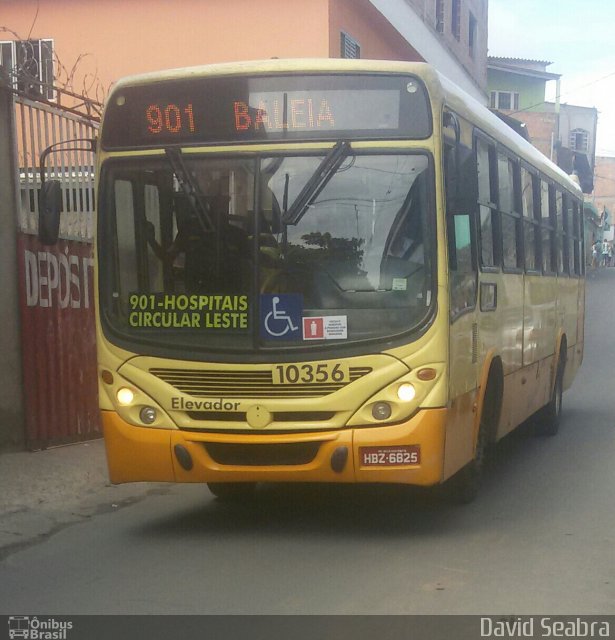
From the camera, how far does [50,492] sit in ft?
30.1

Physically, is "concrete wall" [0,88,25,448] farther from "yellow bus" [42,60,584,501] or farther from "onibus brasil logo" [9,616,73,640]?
"onibus brasil logo" [9,616,73,640]

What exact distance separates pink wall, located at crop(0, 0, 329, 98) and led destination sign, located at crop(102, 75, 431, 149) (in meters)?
10.5

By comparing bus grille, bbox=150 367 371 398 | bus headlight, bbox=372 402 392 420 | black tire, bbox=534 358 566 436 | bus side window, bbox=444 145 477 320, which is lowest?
black tire, bbox=534 358 566 436

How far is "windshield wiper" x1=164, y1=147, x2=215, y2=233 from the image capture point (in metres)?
7.34

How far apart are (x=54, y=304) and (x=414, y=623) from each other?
669cm

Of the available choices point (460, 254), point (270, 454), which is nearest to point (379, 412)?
point (270, 454)

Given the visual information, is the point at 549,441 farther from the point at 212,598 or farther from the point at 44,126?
the point at 212,598

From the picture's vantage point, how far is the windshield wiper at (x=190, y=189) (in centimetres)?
734

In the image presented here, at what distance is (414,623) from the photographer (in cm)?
529

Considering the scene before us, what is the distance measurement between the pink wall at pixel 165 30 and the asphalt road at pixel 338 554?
991cm

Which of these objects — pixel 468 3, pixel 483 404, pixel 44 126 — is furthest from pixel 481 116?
pixel 468 3

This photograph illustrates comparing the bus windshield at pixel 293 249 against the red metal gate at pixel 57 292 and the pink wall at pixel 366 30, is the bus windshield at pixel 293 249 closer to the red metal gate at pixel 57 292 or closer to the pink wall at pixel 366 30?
the red metal gate at pixel 57 292

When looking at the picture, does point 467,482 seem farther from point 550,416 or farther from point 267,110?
point 550,416

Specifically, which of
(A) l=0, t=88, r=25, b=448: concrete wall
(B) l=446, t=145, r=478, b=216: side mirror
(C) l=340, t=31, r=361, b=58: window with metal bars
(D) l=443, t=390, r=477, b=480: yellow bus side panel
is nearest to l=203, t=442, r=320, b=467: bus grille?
(D) l=443, t=390, r=477, b=480: yellow bus side panel
